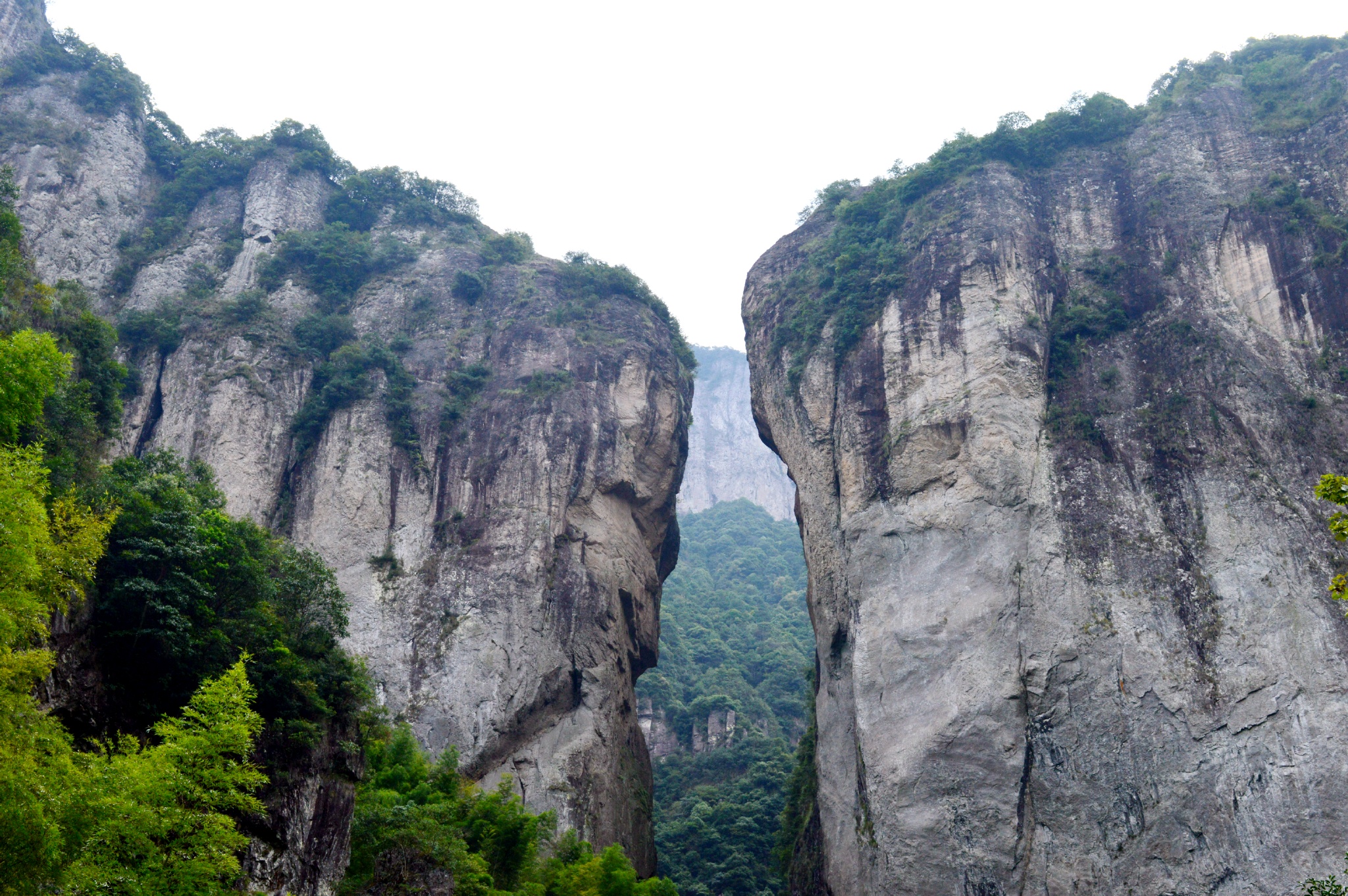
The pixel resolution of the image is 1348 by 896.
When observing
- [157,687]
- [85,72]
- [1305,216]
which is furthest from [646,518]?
[85,72]

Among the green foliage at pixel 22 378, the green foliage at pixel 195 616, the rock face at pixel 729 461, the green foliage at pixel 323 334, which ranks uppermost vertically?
the rock face at pixel 729 461

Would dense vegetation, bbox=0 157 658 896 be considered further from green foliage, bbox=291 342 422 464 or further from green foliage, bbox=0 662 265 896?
green foliage, bbox=291 342 422 464

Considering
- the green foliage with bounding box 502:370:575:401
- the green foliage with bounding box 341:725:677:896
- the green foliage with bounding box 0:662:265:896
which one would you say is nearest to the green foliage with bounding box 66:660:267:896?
the green foliage with bounding box 0:662:265:896

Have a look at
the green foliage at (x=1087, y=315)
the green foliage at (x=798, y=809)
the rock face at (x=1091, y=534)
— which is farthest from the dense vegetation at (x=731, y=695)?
the green foliage at (x=1087, y=315)

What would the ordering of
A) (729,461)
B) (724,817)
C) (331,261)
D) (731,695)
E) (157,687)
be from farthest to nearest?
(729,461) → (731,695) → (331,261) → (724,817) → (157,687)

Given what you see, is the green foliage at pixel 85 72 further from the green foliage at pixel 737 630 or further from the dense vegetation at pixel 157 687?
the green foliage at pixel 737 630

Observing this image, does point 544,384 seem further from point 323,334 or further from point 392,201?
point 392,201

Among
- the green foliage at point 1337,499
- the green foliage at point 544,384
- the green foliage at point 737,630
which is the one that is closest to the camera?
the green foliage at point 1337,499
